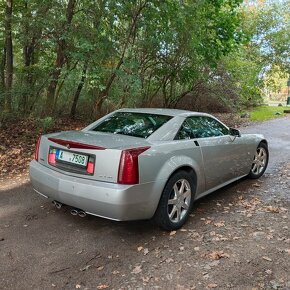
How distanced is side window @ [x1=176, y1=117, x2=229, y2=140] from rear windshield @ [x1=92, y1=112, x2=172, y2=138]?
268 millimetres

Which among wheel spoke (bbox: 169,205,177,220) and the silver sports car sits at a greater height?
the silver sports car

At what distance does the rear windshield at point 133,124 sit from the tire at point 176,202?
666 millimetres

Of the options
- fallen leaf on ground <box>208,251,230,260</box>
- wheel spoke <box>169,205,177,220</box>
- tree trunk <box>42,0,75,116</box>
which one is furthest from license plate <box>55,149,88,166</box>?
tree trunk <box>42,0,75,116</box>

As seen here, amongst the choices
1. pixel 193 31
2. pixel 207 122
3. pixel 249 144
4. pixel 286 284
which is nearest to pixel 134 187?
pixel 286 284

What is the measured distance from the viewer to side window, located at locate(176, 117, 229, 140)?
4.31 meters

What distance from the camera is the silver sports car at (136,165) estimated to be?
342 cm

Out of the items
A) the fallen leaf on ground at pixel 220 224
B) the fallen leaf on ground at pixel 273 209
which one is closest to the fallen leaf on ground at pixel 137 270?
the fallen leaf on ground at pixel 220 224

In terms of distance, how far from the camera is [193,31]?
35.1 ft

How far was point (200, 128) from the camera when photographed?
465 cm

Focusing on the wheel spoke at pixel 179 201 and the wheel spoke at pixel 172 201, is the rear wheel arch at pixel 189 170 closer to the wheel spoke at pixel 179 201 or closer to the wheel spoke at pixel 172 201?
the wheel spoke at pixel 179 201

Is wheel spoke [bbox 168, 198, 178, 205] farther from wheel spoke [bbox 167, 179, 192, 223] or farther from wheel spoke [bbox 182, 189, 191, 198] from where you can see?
wheel spoke [bbox 182, 189, 191, 198]

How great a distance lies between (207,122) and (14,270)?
3.19 meters

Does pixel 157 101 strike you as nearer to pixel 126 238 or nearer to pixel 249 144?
pixel 249 144

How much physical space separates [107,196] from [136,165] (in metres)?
0.43
